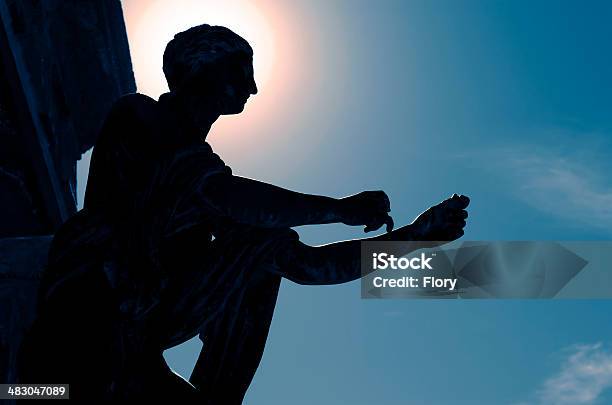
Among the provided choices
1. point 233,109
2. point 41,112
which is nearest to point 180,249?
point 233,109

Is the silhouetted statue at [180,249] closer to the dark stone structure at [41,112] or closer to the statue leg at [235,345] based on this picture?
the statue leg at [235,345]

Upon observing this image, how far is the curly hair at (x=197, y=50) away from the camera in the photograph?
11.5 feet

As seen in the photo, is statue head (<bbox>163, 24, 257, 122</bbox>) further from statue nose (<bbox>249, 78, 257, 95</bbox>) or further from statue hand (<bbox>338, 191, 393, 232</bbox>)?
statue hand (<bbox>338, 191, 393, 232</bbox>)

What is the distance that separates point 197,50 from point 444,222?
51.1 inches

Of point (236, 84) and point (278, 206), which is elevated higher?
point (236, 84)

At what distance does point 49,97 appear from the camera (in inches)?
205

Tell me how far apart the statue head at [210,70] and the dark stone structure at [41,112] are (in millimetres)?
1165

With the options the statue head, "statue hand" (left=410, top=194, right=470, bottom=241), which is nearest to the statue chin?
the statue head

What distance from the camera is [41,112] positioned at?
4871 mm

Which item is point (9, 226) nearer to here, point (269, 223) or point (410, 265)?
point (269, 223)

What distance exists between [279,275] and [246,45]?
101 centimetres

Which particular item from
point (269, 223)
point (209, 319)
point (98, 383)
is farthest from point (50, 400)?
point (269, 223)

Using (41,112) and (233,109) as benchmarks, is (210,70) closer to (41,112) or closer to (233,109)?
(233,109)

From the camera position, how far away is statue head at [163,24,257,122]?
3512 mm
